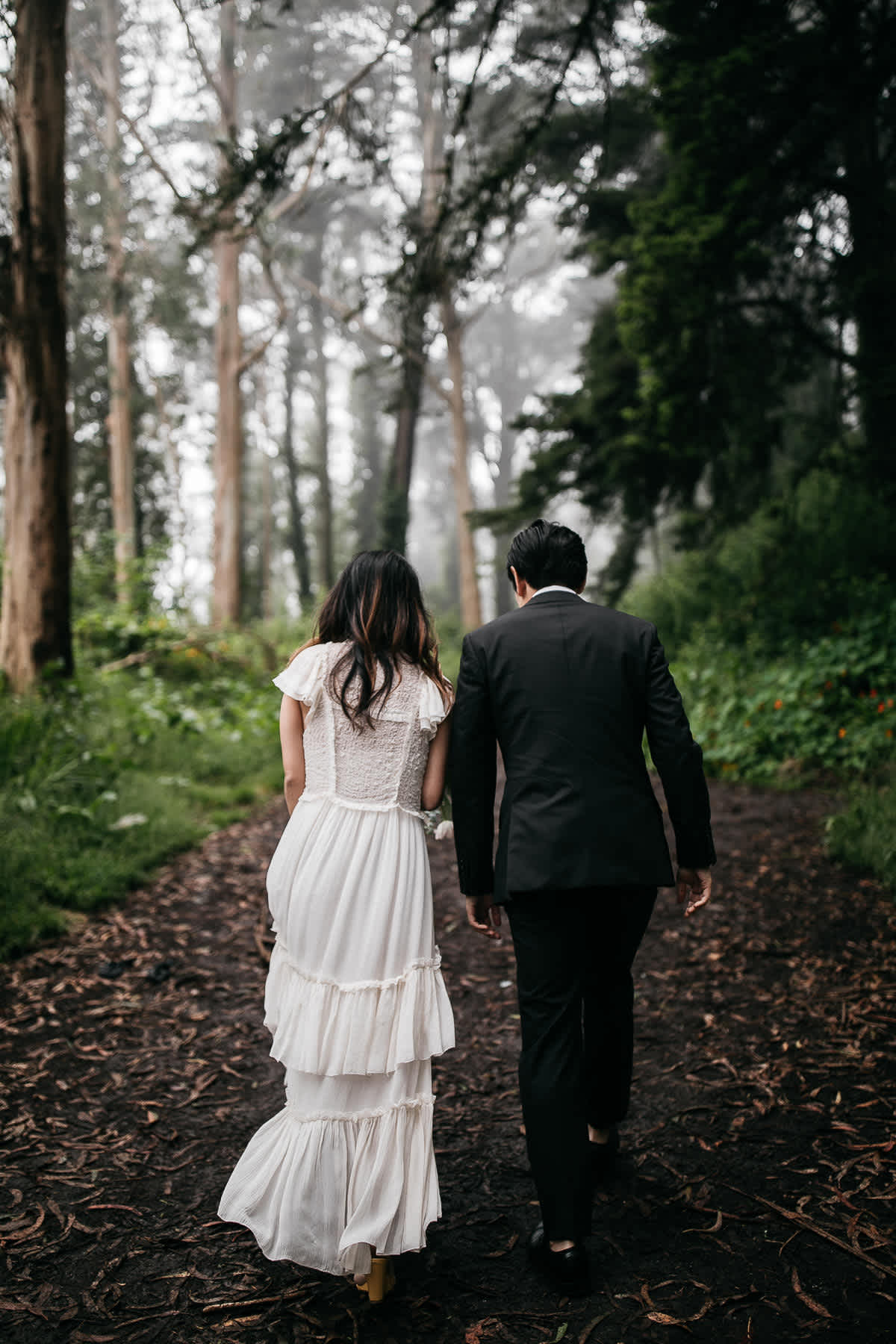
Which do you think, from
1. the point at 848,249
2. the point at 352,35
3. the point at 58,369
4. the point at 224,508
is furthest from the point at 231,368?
the point at 848,249

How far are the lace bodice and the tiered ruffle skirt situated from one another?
0.06m

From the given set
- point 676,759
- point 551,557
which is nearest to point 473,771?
point 676,759

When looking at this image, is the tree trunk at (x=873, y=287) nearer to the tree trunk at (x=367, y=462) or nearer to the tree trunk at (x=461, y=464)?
the tree trunk at (x=461, y=464)

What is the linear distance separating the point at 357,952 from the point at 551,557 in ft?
4.30

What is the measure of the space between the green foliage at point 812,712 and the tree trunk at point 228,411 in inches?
476

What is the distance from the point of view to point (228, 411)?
19.6 meters

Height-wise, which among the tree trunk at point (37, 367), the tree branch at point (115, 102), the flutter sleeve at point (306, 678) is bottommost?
the flutter sleeve at point (306, 678)

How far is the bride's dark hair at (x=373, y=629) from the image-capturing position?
8.60 feet

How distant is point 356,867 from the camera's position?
2.53m

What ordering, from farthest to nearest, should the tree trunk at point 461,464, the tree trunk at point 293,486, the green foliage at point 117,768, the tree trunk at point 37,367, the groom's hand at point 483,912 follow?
the tree trunk at point 293,486 → the tree trunk at point 461,464 → the tree trunk at point 37,367 → the green foliage at point 117,768 → the groom's hand at point 483,912

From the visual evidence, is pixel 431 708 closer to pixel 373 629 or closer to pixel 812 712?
pixel 373 629

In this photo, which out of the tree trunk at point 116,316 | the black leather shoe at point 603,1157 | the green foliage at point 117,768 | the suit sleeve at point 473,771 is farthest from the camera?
the tree trunk at point 116,316

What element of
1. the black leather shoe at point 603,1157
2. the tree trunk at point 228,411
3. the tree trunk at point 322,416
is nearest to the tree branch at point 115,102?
the tree trunk at point 228,411

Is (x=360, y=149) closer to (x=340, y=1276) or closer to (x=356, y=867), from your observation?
(x=356, y=867)
